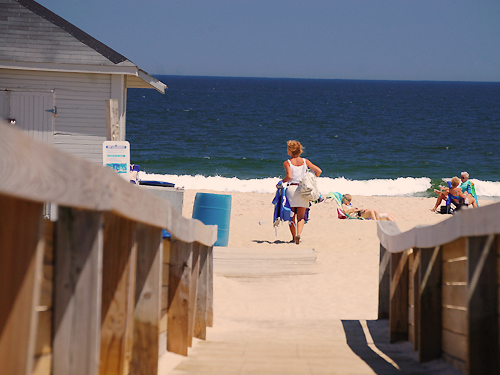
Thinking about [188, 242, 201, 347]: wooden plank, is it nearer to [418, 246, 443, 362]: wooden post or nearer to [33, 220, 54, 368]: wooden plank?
[418, 246, 443, 362]: wooden post

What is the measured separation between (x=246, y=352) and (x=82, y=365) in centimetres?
215

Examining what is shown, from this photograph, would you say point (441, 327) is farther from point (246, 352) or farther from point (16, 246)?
point (16, 246)

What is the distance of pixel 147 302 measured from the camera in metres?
2.86

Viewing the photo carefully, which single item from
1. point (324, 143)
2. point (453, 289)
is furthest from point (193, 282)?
point (324, 143)

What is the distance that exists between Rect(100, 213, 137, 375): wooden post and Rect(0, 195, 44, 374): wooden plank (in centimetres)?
68

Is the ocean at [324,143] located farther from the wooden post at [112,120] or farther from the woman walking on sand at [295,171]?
the wooden post at [112,120]

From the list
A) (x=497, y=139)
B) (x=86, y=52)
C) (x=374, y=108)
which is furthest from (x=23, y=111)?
(x=374, y=108)

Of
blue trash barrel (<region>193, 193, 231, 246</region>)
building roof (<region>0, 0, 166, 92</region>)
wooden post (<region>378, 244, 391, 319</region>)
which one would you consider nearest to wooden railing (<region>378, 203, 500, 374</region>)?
wooden post (<region>378, 244, 391, 319</region>)

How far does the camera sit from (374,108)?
7700 cm

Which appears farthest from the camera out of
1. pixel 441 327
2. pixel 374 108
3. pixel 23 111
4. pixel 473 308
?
pixel 374 108

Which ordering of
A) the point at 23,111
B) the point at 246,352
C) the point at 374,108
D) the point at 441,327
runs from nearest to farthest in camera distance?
1. the point at 441,327
2. the point at 246,352
3. the point at 23,111
4. the point at 374,108

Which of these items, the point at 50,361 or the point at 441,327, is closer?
the point at 50,361

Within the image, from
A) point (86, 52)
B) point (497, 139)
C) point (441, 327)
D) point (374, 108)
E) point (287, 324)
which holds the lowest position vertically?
point (287, 324)

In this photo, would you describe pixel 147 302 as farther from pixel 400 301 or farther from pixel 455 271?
pixel 400 301
